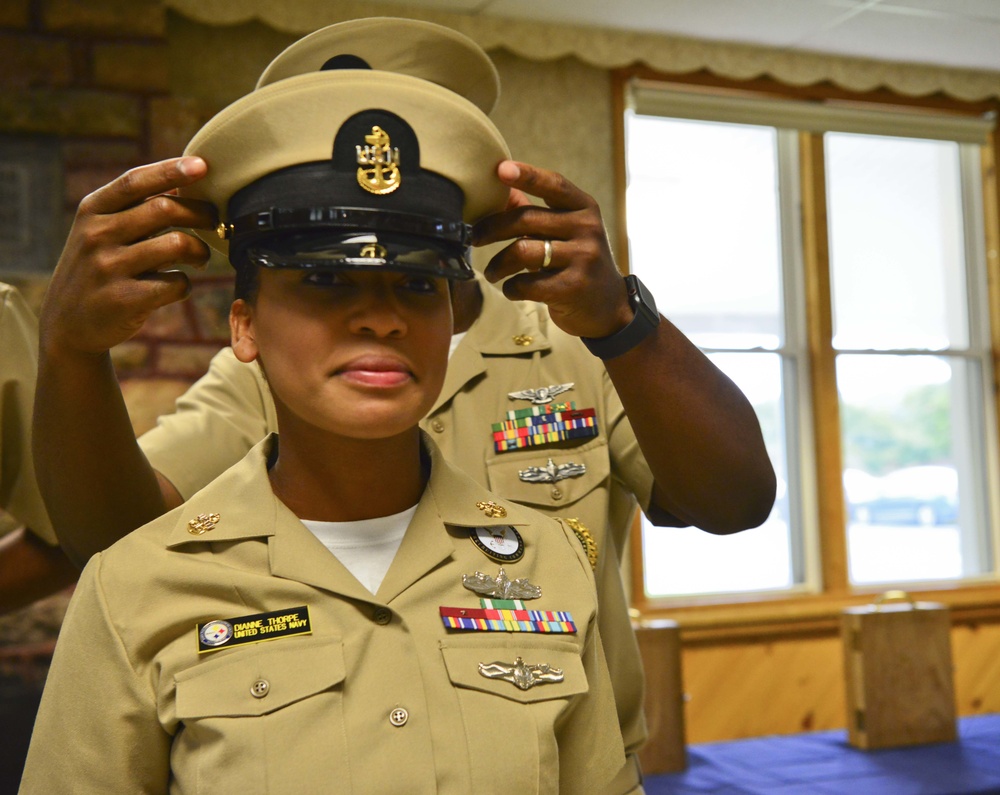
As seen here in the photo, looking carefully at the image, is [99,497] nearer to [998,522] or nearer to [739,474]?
[739,474]

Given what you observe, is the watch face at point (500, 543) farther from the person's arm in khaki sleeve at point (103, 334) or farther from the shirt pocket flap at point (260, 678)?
the person's arm in khaki sleeve at point (103, 334)

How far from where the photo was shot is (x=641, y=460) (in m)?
1.25

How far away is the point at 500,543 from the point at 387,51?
536 millimetres

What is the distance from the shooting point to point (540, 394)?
51.4 inches

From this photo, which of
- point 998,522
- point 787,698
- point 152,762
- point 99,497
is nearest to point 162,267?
point 99,497

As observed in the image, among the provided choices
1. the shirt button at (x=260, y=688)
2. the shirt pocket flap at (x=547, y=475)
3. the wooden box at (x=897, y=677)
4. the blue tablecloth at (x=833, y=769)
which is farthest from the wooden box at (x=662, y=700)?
the shirt button at (x=260, y=688)

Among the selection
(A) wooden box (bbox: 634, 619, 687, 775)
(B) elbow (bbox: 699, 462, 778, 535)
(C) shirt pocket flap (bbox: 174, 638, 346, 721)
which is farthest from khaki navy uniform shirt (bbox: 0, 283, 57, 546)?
(A) wooden box (bbox: 634, 619, 687, 775)

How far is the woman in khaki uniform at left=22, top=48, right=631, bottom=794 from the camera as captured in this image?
2.79ft

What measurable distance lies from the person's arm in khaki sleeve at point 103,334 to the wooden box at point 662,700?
169 cm

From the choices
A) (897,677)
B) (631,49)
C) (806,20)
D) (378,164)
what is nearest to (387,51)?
(378,164)

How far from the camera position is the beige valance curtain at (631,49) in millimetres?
3568

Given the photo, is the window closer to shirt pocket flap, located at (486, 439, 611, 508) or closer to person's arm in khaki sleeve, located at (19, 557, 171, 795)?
shirt pocket flap, located at (486, 439, 611, 508)

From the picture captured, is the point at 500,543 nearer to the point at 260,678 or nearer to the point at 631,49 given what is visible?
the point at 260,678

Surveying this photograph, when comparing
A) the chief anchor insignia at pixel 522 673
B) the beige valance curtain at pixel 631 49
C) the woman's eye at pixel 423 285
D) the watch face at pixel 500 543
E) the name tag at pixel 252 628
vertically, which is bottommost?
the chief anchor insignia at pixel 522 673
